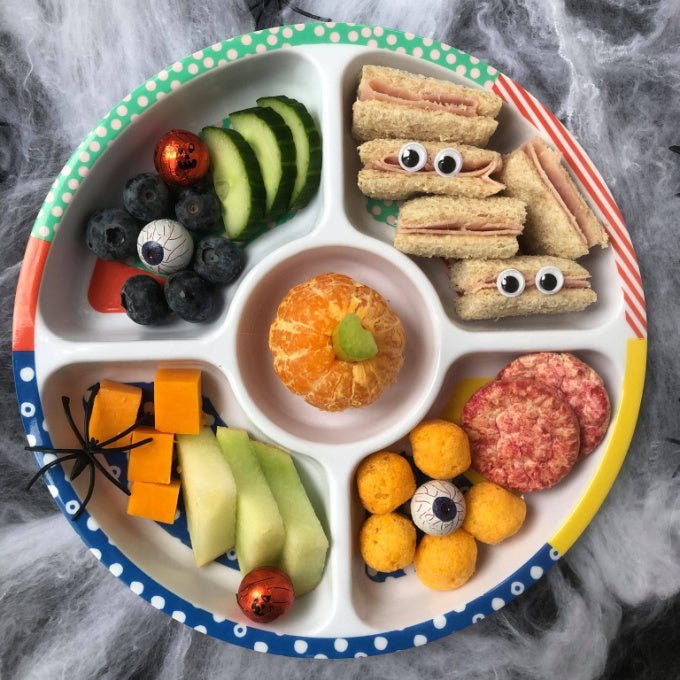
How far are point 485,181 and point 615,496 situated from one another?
1268 mm

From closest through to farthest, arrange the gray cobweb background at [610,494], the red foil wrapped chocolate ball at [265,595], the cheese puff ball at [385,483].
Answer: the red foil wrapped chocolate ball at [265,595]
the cheese puff ball at [385,483]
the gray cobweb background at [610,494]

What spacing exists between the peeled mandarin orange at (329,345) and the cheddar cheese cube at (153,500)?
21.1 inches

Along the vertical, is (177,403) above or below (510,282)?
below

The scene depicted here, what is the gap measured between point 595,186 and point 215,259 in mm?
1281

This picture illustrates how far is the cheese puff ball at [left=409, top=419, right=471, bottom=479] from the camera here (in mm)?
1727

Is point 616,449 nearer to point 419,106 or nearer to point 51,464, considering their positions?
point 419,106

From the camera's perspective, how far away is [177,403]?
1.73m

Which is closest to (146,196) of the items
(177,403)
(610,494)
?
(177,403)

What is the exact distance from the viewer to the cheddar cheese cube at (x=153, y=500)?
175cm

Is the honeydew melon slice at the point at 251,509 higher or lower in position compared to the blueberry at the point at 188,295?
lower

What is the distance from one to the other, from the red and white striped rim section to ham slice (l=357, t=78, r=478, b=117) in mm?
130

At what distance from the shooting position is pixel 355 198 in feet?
6.24

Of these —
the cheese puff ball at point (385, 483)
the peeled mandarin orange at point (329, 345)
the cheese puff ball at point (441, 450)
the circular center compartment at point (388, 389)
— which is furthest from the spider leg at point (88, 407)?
the cheese puff ball at point (441, 450)

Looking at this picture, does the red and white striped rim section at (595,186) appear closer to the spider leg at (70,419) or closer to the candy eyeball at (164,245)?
the candy eyeball at (164,245)
